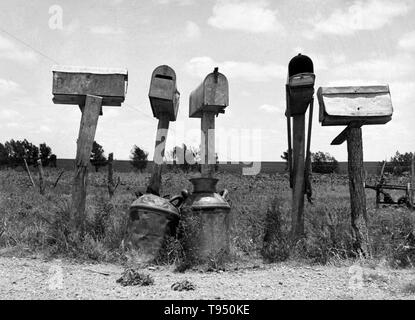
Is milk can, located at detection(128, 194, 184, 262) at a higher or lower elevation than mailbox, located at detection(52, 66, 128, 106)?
lower

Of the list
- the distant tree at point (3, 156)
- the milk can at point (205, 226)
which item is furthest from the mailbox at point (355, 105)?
the distant tree at point (3, 156)

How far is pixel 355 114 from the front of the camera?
6.07 meters

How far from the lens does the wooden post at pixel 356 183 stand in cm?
A: 588

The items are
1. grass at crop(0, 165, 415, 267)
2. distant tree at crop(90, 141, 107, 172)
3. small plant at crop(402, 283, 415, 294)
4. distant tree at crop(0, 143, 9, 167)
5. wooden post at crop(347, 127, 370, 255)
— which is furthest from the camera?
distant tree at crop(0, 143, 9, 167)

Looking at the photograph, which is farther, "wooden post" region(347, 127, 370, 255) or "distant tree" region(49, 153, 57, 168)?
"distant tree" region(49, 153, 57, 168)

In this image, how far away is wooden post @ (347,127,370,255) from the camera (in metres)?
5.88

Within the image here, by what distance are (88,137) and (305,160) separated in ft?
9.92

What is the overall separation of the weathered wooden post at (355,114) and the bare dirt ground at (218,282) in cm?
115

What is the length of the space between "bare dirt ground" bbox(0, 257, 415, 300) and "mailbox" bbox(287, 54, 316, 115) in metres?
2.16

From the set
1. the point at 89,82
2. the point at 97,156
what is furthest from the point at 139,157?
the point at 89,82

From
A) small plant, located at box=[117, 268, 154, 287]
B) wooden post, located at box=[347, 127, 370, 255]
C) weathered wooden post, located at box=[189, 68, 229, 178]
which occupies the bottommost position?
small plant, located at box=[117, 268, 154, 287]

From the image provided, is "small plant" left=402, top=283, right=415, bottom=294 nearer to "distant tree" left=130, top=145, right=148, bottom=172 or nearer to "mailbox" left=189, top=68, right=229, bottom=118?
"mailbox" left=189, top=68, right=229, bottom=118

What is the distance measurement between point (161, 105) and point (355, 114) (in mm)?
2581

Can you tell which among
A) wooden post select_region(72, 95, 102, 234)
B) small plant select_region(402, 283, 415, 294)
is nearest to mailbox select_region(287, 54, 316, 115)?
wooden post select_region(72, 95, 102, 234)
